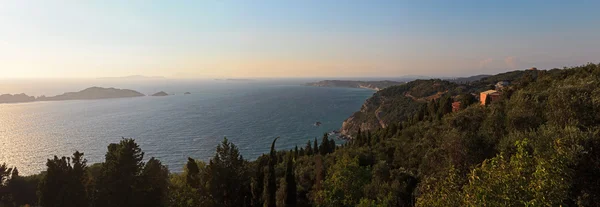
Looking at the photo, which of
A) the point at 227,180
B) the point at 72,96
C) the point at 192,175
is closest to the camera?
the point at 227,180

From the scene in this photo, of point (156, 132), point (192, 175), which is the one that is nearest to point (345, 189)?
point (192, 175)

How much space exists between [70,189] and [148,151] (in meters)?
46.5

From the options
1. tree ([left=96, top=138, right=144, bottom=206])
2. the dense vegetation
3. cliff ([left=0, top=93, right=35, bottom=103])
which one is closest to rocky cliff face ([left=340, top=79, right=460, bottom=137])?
the dense vegetation

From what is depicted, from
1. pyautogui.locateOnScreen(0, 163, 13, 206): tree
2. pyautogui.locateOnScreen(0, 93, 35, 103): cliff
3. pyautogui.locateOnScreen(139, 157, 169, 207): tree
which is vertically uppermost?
pyautogui.locateOnScreen(0, 93, 35, 103): cliff

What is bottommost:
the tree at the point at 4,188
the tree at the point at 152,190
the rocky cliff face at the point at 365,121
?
the rocky cliff face at the point at 365,121

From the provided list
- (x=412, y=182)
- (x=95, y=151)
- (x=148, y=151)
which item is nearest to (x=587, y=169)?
(x=412, y=182)

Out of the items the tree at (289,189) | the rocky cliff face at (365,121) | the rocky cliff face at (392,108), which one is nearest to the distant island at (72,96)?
the rocky cliff face at (365,121)

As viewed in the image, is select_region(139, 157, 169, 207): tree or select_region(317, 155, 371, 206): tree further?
select_region(139, 157, 169, 207): tree

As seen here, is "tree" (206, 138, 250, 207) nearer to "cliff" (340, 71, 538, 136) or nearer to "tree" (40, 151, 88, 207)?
"tree" (40, 151, 88, 207)

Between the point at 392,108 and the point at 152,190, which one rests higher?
the point at 152,190

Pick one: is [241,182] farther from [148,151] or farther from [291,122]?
[291,122]

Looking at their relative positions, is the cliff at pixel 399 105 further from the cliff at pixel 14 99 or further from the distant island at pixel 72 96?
the cliff at pixel 14 99

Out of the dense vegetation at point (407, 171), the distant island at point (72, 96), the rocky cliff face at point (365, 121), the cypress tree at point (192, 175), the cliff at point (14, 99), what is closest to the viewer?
the dense vegetation at point (407, 171)

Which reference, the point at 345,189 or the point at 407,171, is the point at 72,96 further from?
the point at 407,171
